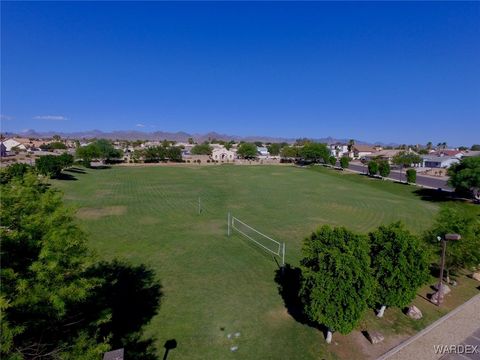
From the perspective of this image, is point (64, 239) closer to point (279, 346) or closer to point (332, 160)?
point (279, 346)

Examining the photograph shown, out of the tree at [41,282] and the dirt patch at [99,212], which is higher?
the tree at [41,282]

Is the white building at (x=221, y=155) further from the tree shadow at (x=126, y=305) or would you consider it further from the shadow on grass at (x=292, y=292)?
the shadow on grass at (x=292, y=292)

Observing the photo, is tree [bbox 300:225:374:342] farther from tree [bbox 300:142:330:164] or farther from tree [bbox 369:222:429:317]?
tree [bbox 300:142:330:164]

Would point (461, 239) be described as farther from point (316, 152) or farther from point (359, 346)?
point (316, 152)

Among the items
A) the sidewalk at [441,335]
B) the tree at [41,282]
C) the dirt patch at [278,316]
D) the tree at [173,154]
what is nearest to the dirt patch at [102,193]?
the tree at [41,282]

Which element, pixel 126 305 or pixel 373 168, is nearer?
pixel 126 305

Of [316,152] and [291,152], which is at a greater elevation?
[316,152]

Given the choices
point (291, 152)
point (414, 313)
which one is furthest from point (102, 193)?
point (291, 152)
